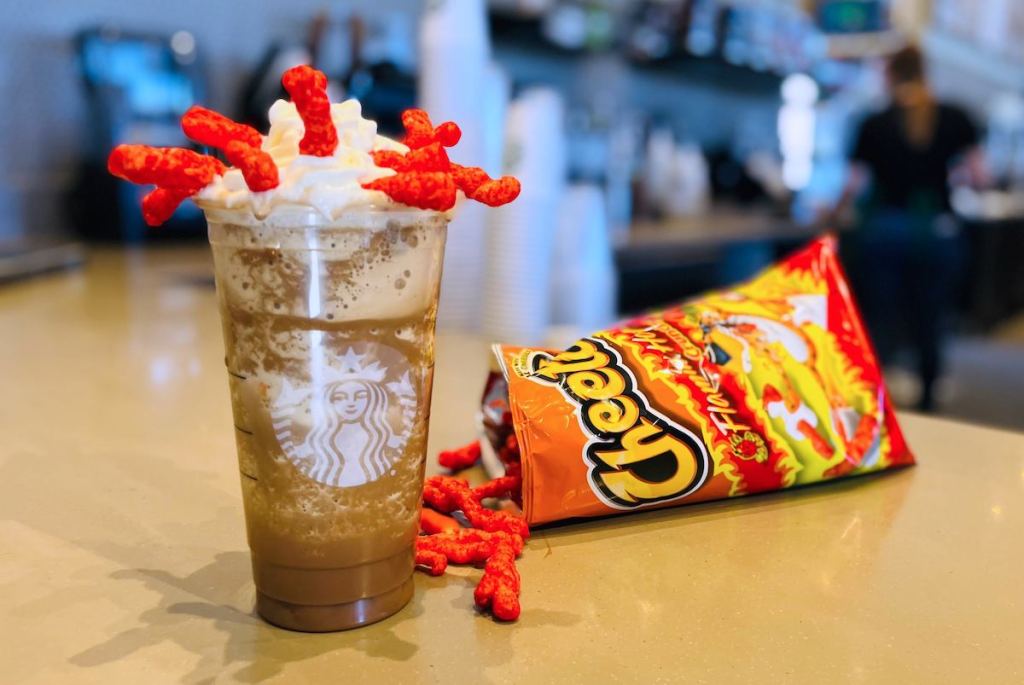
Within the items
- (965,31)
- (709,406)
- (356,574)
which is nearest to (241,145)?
(356,574)

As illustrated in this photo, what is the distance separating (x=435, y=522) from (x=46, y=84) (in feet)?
7.20

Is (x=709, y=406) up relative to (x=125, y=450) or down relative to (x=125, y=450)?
up

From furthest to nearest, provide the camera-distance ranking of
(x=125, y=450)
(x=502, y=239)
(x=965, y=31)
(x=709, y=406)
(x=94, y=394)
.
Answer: (x=965, y=31) → (x=502, y=239) → (x=94, y=394) → (x=125, y=450) → (x=709, y=406)

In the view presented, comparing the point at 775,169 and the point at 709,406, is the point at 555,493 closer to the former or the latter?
the point at 709,406

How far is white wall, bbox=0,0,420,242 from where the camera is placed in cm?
225

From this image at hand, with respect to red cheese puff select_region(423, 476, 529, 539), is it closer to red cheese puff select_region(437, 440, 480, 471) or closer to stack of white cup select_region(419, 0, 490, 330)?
red cheese puff select_region(437, 440, 480, 471)

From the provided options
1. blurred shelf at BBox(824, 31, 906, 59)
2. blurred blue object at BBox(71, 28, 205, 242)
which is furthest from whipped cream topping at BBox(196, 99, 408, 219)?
blurred shelf at BBox(824, 31, 906, 59)

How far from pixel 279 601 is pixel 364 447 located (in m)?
0.11

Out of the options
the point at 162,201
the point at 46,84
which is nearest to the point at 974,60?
the point at 46,84

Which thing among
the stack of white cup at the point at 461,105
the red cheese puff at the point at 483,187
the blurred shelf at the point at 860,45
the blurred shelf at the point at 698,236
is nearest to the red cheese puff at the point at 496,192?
the red cheese puff at the point at 483,187

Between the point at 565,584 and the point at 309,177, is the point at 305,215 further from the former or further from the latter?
the point at 565,584

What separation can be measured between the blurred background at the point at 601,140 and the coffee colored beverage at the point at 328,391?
33.7 inches

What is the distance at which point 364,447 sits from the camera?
52 centimetres

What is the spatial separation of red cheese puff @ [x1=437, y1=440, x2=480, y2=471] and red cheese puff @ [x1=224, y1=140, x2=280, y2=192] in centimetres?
42
